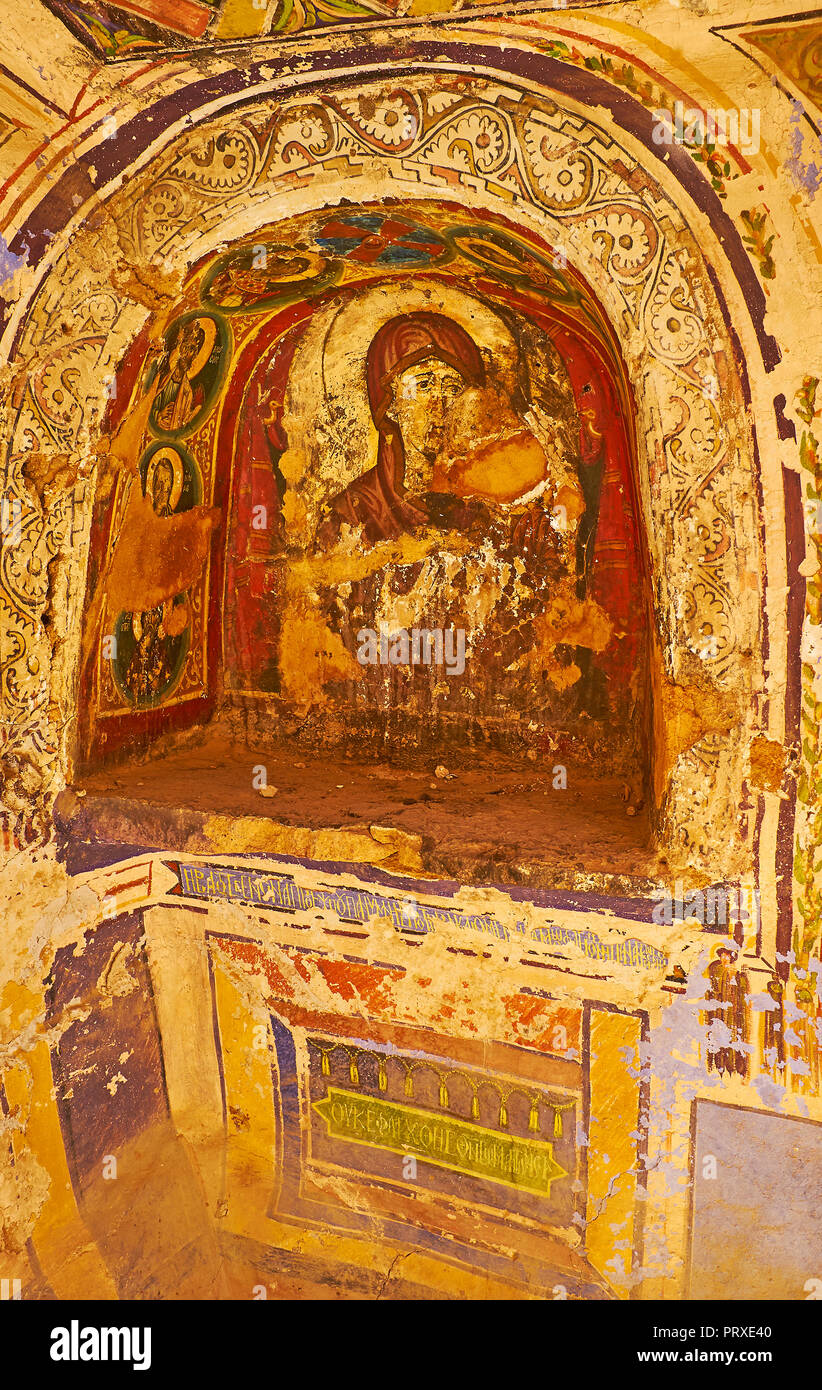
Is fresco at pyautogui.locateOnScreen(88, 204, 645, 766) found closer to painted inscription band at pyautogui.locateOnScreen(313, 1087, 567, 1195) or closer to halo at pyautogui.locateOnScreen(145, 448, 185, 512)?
halo at pyautogui.locateOnScreen(145, 448, 185, 512)

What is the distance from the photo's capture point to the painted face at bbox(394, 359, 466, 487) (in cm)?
373

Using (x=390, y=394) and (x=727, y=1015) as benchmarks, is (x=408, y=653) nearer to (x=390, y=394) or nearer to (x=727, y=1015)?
(x=390, y=394)

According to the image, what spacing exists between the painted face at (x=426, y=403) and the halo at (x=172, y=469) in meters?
0.89

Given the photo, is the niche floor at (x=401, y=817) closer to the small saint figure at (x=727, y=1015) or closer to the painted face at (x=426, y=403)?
the small saint figure at (x=727, y=1015)

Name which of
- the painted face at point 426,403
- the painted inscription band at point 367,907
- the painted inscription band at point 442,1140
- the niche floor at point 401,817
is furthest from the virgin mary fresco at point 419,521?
the painted inscription band at point 442,1140

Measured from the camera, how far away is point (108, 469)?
10.0ft

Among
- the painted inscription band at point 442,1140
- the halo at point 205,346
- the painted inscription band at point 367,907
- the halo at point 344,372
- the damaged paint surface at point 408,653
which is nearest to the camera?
the damaged paint surface at point 408,653

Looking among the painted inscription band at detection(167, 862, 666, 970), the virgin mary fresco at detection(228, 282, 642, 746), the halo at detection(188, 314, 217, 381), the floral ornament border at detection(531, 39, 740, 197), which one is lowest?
the painted inscription band at detection(167, 862, 666, 970)

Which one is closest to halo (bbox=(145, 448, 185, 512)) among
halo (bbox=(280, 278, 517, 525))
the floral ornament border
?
halo (bbox=(280, 278, 517, 525))

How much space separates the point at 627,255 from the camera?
2.47 m

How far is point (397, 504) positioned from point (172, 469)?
90 centimetres

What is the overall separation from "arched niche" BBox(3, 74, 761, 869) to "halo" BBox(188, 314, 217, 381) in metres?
0.60

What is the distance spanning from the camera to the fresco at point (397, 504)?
3443mm

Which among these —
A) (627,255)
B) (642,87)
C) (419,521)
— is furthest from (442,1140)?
(642,87)
